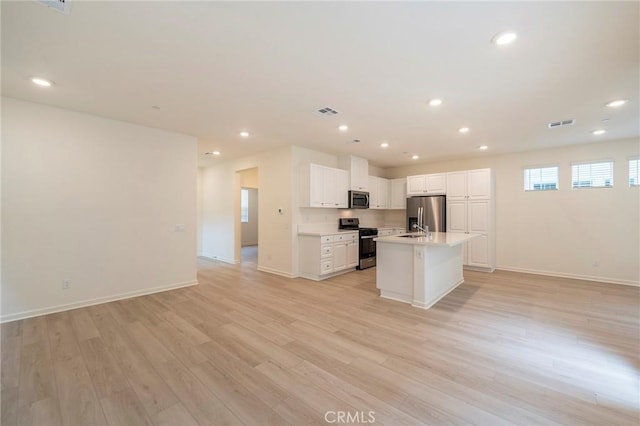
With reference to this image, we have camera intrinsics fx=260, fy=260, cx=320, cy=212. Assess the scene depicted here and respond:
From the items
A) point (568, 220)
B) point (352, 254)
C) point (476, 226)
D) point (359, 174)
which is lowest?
point (352, 254)

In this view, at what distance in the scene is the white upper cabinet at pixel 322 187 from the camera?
547 centimetres

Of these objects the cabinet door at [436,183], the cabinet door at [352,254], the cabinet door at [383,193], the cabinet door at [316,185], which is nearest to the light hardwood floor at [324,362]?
the cabinet door at [352,254]

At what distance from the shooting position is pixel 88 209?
3848 mm

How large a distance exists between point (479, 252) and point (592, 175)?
261 cm

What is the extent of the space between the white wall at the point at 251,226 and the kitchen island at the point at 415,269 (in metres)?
8.15

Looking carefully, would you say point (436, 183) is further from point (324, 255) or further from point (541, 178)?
point (324, 255)

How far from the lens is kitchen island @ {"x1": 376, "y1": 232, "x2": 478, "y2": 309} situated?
3.70 m

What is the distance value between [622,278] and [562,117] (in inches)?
144

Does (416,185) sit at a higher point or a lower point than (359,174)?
lower

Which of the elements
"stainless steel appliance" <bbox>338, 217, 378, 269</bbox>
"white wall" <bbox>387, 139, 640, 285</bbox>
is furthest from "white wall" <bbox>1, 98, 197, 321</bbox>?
"white wall" <bbox>387, 139, 640, 285</bbox>

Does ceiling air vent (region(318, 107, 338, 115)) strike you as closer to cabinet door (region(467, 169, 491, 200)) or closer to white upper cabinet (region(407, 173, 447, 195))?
white upper cabinet (region(407, 173, 447, 195))

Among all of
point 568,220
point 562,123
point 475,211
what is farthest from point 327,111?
point 568,220

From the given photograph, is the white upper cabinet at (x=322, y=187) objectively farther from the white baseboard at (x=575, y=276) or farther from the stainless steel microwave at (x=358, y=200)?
the white baseboard at (x=575, y=276)

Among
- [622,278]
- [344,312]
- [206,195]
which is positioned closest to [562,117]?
[622,278]
